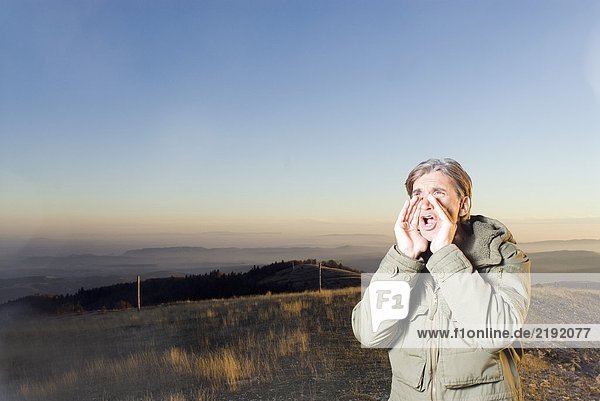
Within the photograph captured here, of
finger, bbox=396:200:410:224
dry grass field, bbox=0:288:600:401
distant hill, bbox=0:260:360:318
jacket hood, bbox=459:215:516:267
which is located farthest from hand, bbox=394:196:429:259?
distant hill, bbox=0:260:360:318

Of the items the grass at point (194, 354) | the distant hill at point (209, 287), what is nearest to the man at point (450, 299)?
the grass at point (194, 354)

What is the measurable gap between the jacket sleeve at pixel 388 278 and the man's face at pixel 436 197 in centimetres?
12

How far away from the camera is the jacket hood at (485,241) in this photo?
6.47 ft

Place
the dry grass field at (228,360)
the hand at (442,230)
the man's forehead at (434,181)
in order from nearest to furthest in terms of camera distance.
Answer: the hand at (442,230)
the man's forehead at (434,181)
the dry grass field at (228,360)

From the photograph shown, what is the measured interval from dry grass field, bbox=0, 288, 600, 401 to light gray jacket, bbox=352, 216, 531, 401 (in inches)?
218

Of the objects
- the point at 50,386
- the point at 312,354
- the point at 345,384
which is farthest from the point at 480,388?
the point at 50,386

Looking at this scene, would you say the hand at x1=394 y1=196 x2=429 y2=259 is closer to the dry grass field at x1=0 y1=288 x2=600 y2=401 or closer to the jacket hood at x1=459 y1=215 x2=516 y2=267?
the jacket hood at x1=459 y1=215 x2=516 y2=267

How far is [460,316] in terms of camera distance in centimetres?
184

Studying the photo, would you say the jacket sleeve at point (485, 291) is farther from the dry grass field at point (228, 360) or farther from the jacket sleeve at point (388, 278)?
the dry grass field at point (228, 360)

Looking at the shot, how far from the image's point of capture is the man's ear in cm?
215

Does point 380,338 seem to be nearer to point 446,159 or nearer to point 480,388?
point 480,388

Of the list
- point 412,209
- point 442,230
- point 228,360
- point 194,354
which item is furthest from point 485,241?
point 194,354

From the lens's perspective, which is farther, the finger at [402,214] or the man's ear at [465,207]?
the man's ear at [465,207]

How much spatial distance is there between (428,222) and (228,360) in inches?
320
